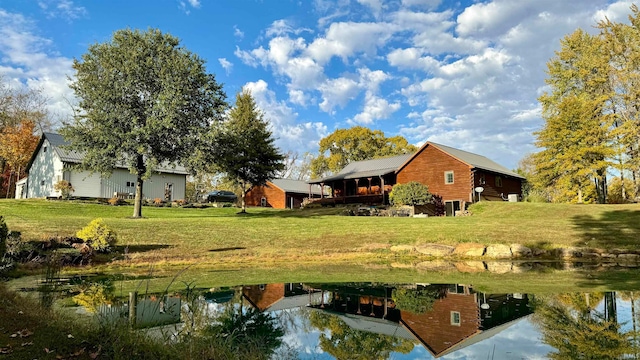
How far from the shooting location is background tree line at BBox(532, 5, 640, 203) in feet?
110

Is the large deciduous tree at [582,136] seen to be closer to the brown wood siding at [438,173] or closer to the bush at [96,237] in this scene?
the brown wood siding at [438,173]

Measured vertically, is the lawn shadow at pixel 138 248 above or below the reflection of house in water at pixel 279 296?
above

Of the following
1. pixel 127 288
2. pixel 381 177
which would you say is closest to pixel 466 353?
pixel 127 288

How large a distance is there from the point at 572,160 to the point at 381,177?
17.5 meters

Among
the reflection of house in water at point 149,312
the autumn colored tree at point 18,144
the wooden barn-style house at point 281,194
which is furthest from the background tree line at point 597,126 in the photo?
the autumn colored tree at point 18,144

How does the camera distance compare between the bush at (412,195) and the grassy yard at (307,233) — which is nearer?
the grassy yard at (307,233)

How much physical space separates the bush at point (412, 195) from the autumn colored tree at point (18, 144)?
3878 centimetres

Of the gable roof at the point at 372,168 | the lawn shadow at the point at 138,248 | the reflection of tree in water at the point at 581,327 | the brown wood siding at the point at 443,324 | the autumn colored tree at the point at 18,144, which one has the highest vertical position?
the autumn colored tree at the point at 18,144

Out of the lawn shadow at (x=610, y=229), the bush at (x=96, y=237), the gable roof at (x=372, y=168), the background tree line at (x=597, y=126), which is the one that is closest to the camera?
the bush at (x=96, y=237)

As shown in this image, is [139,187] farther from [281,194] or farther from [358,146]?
[358,146]

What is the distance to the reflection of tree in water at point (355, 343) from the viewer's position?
23.2 feet

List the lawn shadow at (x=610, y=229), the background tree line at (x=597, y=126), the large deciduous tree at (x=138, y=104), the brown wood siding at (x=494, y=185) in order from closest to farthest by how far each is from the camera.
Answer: the lawn shadow at (x=610, y=229), the large deciduous tree at (x=138, y=104), the background tree line at (x=597, y=126), the brown wood siding at (x=494, y=185)

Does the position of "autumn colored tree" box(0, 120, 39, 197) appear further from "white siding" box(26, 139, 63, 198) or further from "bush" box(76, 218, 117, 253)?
"bush" box(76, 218, 117, 253)

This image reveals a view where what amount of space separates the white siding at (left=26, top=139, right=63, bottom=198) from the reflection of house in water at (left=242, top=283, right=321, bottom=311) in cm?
3201
